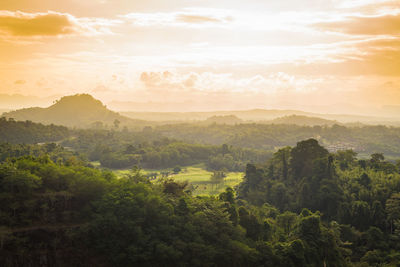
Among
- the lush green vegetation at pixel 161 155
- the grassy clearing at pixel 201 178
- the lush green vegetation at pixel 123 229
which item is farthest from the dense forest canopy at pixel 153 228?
the lush green vegetation at pixel 161 155

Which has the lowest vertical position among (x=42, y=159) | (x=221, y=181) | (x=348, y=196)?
(x=221, y=181)

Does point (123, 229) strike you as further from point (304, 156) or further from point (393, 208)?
point (304, 156)

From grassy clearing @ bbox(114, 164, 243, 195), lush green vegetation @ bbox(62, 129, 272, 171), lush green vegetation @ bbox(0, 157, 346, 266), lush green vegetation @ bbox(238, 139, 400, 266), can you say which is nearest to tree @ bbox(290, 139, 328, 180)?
lush green vegetation @ bbox(238, 139, 400, 266)

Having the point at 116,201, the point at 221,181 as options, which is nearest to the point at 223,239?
the point at 116,201

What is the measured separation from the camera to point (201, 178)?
9150 cm

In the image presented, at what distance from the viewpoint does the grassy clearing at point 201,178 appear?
249 ft

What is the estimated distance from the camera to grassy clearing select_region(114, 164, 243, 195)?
7581cm

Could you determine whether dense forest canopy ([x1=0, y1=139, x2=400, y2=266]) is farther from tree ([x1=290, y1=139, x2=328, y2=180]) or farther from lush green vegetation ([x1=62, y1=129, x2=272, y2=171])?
lush green vegetation ([x1=62, y1=129, x2=272, y2=171])

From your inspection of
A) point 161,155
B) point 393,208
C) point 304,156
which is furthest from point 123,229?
point 161,155

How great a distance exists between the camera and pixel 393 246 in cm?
3603

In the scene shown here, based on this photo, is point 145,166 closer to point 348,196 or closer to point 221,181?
point 221,181

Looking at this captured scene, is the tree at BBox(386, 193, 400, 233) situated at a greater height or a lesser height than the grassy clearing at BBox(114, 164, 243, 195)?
greater

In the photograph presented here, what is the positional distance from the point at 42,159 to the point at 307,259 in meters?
27.3

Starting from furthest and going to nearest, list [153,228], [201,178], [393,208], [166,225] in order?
[201,178] → [393,208] → [166,225] → [153,228]
